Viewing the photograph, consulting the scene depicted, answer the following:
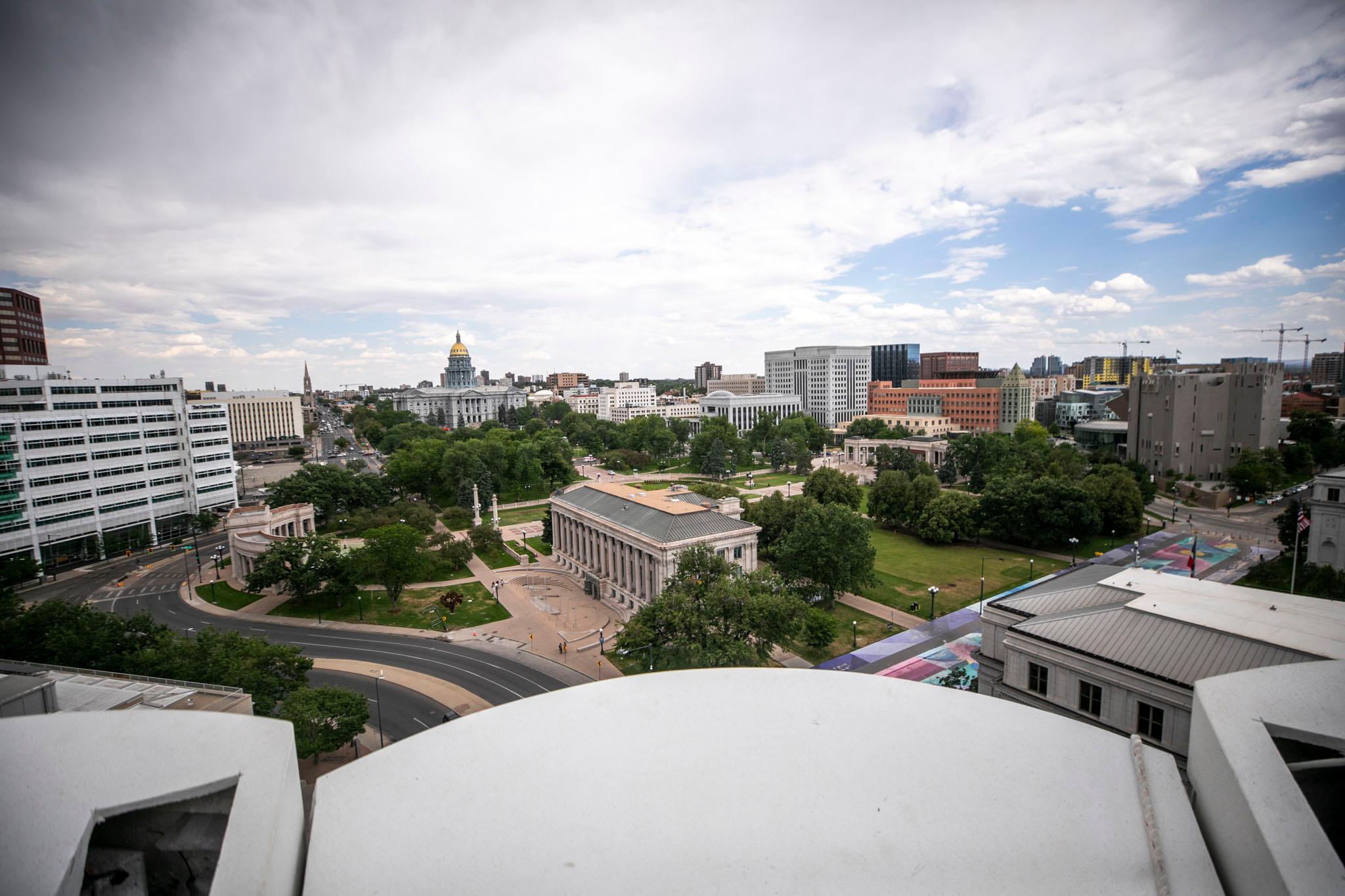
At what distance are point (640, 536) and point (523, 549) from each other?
1098 inches

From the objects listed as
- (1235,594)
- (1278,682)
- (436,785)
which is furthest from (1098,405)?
(436,785)

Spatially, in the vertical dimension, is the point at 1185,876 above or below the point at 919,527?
above

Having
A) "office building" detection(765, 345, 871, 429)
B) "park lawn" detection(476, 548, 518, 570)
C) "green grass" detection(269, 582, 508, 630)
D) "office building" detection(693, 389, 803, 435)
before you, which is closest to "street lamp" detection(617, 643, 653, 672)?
"green grass" detection(269, 582, 508, 630)

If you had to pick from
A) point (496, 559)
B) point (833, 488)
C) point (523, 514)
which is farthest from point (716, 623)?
point (523, 514)

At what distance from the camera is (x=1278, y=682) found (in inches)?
493

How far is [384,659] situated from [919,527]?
5683cm

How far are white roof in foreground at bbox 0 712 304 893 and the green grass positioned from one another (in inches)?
1575

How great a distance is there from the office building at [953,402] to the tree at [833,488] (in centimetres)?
9385

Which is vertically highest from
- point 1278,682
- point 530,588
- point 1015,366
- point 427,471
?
point 1015,366

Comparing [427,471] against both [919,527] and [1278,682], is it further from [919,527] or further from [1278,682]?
[1278,682]

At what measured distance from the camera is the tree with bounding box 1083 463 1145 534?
65688 mm

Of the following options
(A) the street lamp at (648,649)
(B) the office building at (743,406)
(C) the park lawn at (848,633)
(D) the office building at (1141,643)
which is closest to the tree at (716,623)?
(A) the street lamp at (648,649)

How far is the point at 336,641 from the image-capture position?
157 ft

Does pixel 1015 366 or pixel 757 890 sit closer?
pixel 757 890
